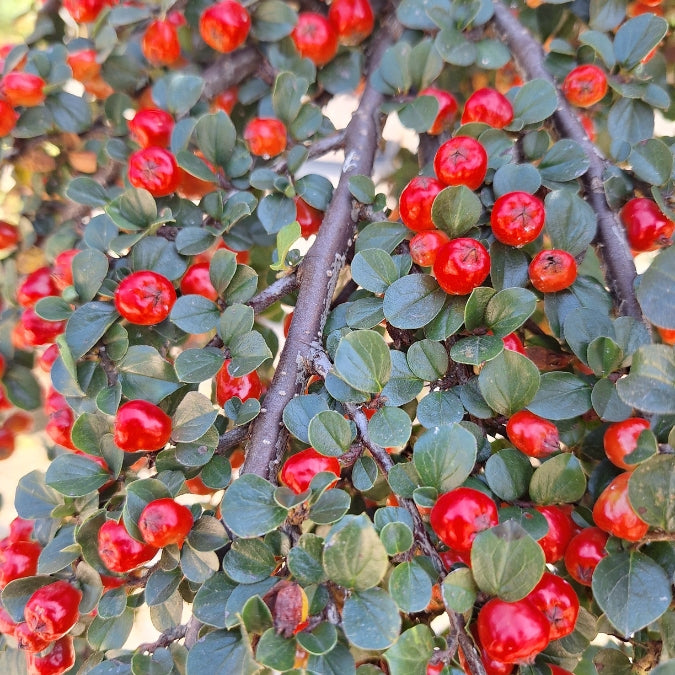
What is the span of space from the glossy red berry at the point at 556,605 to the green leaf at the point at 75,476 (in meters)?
0.40

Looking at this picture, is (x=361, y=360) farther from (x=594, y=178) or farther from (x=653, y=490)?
(x=594, y=178)

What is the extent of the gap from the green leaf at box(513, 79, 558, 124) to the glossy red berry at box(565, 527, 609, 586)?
451 millimetres

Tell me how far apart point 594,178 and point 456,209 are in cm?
20

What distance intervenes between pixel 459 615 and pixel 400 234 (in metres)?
0.37

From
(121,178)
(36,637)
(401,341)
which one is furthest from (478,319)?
(121,178)

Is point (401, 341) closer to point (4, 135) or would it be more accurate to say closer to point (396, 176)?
point (396, 176)

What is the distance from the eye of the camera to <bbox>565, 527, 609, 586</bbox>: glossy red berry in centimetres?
47

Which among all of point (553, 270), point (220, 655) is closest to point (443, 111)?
point (553, 270)

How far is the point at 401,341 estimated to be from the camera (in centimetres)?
61

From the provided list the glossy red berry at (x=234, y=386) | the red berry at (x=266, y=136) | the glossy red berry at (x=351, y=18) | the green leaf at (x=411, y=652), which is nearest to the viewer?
the green leaf at (x=411, y=652)

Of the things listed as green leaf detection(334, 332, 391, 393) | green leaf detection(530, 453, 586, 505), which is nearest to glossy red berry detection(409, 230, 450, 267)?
green leaf detection(334, 332, 391, 393)

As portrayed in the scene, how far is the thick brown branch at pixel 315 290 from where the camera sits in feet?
1.81

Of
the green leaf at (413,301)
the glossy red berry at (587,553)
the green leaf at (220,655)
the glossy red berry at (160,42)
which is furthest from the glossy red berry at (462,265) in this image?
the glossy red berry at (160,42)

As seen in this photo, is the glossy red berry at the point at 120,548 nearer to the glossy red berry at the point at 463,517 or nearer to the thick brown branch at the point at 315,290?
the thick brown branch at the point at 315,290
